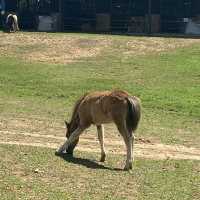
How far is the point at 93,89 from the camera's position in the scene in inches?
854

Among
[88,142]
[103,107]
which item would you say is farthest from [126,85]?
[103,107]

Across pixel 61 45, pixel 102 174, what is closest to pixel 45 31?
pixel 61 45

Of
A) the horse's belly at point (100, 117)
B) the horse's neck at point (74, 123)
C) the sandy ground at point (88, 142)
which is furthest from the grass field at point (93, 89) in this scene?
the horse's belly at point (100, 117)

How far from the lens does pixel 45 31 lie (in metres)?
35.7

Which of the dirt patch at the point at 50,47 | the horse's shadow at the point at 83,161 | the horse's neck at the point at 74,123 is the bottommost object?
the dirt patch at the point at 50,47

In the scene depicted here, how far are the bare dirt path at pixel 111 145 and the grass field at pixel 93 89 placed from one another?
54 cm

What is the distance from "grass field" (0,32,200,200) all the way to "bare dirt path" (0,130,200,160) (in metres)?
0.54

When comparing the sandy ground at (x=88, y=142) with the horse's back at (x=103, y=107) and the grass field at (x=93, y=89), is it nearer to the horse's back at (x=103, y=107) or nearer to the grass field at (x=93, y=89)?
the grass field at (x=93, y=89)

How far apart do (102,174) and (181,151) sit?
10.9 ft

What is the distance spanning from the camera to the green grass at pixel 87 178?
8680 mm

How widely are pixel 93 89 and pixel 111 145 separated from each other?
8568 millimetres

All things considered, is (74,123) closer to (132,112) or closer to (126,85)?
(132,112)

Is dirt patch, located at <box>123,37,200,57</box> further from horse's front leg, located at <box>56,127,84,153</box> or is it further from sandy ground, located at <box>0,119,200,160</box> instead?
horse's front leg, located at <box>56,127,84,153</box>

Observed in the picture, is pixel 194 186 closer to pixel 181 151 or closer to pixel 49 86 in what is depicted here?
pixel 181 151
